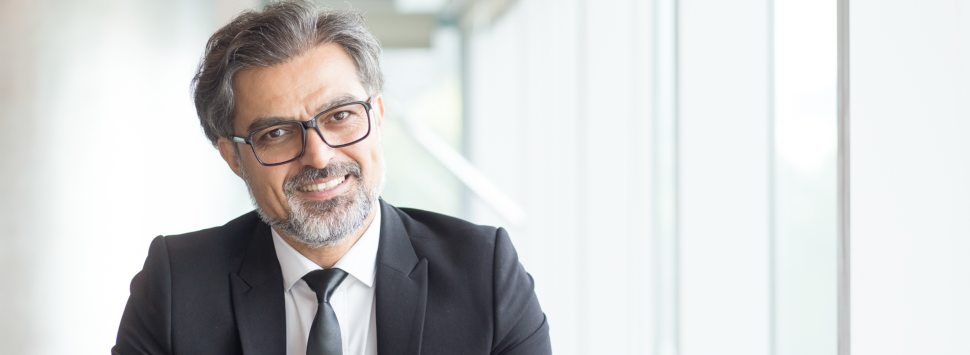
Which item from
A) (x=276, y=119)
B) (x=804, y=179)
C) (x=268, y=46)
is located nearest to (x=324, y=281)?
(x=276, y=119)

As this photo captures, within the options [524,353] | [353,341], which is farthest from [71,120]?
[524,353]

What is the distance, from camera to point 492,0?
3713 millimetres

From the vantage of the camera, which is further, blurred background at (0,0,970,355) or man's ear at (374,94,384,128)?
man's ear at (374,94,384,128)

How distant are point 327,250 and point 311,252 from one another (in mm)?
35

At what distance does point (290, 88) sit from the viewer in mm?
1087

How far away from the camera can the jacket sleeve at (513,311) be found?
1156 millimetres

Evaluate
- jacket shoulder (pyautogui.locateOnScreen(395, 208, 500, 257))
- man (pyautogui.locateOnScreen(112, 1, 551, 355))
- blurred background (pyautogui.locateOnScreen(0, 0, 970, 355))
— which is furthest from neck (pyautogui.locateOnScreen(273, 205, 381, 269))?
blurred background (pyautogui.locateOnScreen(0, 0, 970, 355))

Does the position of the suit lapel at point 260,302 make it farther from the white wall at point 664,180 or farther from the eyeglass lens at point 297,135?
the white wall at point 664,180

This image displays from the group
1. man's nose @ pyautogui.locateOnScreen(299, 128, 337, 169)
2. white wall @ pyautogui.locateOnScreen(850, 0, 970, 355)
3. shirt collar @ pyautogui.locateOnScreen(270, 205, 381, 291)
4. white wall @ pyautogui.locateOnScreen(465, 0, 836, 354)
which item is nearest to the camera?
white wall @ pyautogui.locateOnScreen(850, 0, 970, 355)

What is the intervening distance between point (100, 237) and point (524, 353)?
4.64 feet

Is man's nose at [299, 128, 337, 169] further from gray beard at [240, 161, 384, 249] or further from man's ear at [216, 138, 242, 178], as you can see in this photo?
man's ear at [216, 138, 242, 178]

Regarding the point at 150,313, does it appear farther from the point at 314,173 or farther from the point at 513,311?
the point at 513,311

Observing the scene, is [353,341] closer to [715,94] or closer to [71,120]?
[715,94]

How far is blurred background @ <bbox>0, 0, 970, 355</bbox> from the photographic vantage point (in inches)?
35.3
